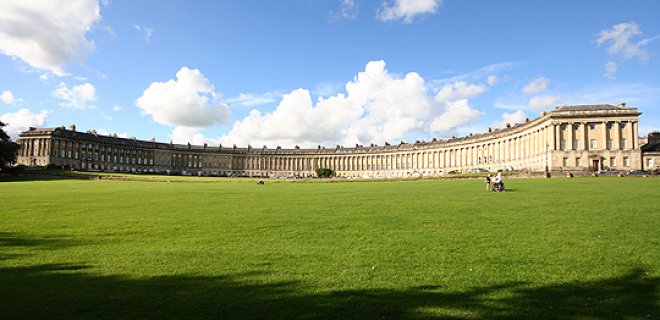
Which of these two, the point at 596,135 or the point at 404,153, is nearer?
the point at 596,135

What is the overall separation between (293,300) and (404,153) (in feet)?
402

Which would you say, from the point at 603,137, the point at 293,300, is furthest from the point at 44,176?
the point at 603,137

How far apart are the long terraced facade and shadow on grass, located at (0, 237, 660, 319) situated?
175ft

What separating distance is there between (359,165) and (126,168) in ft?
255

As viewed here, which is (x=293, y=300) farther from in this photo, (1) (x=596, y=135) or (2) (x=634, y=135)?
(2) (x=634, y=135)

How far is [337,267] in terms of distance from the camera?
7.64 metres

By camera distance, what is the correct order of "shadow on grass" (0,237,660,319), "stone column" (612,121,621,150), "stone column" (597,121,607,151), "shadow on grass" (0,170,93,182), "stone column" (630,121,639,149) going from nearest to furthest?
"shadow on grass" (0,237,660,319) → "shadow on grass" (0,170,93,182) → "stone column" (630,121,639,149) → "stone column" (612,121,621,150) → "stone column" (597,121,607,151)

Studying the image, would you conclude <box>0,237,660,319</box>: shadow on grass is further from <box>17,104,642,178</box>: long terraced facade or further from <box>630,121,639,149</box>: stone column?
<box>630,121,639,149</box>: stone column

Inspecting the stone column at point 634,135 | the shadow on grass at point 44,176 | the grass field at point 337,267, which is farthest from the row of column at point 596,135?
the shadow on grass at point 44,176

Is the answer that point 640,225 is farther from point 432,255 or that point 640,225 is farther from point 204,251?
point 204,251

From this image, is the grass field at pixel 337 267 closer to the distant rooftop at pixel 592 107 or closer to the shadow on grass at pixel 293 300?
the shadow on grass at pixel 293 300

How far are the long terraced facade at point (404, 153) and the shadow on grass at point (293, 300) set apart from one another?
53320mm

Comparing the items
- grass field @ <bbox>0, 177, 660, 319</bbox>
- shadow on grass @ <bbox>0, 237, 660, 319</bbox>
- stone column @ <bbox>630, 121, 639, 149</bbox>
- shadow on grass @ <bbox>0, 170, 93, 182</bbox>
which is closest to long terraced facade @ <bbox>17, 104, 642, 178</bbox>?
stone column @ <bbox>630, 121, 639, 149</bbox>

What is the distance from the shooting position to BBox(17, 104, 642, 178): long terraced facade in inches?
2635
